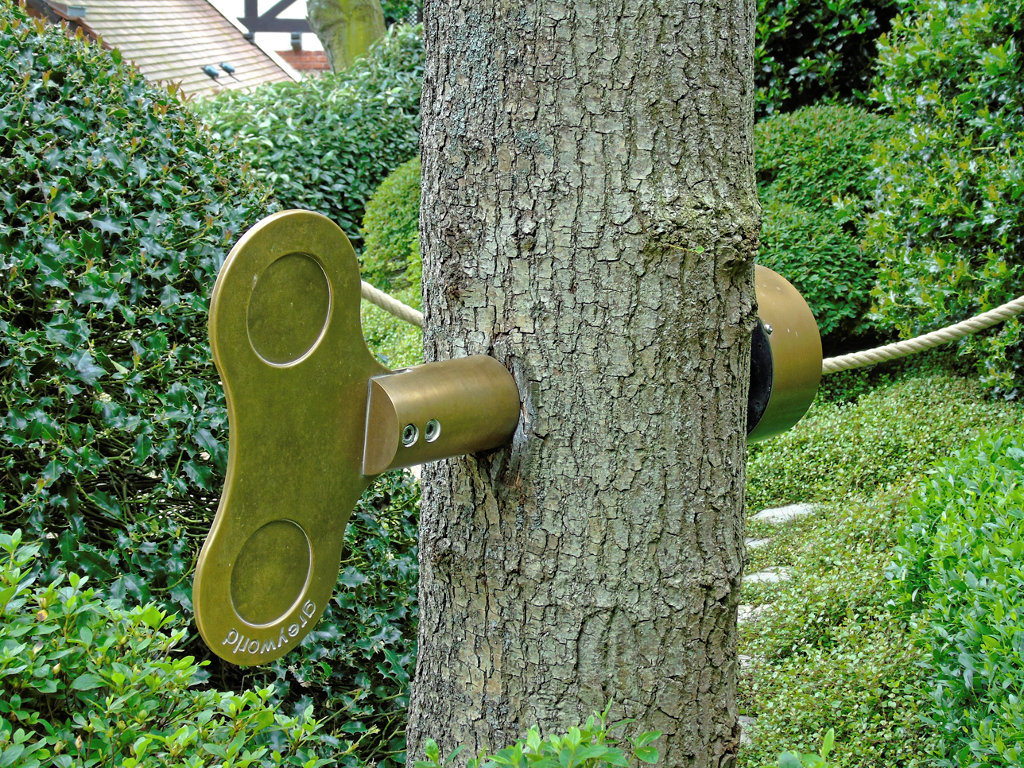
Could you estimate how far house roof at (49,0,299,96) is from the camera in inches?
533

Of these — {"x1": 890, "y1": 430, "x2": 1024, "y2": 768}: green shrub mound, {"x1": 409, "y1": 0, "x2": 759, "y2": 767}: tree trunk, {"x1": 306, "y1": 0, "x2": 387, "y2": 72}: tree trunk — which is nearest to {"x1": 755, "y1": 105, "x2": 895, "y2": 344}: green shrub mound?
{"x1": 890, "y1": 430, "x2": 1024, "y2": 768}: green shrub mound

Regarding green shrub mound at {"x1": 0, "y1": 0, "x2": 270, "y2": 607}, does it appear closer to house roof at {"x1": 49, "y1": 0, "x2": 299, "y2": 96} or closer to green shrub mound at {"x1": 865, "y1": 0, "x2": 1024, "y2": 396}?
green shrub mound at {"x1": 865, "y1": 0, "x2": 1024, "y2": 396}

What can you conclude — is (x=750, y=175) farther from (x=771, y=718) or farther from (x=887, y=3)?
(x=887, y=3)

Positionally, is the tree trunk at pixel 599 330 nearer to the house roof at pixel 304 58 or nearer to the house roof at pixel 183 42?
the house roof at pixel 183 42

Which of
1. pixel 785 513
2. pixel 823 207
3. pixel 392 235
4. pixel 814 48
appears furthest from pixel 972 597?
pixel 392 235

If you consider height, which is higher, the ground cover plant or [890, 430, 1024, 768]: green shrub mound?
[890, 430, 1024, 768]: green shrub mound

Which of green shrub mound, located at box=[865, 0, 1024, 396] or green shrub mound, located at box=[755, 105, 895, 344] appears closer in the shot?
green shrub mound, located at box=[865, 0, 1024, 396]

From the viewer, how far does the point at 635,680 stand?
1.40m

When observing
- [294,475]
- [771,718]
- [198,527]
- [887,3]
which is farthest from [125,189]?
[887,3]

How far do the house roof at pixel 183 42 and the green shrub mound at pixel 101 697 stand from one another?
38.7 ft

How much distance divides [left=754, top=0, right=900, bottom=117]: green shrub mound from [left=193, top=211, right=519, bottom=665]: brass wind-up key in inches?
264

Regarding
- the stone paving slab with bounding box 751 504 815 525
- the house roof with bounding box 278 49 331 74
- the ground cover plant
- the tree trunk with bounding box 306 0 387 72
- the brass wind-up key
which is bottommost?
the stone paving slab with bounding box 751 504 815 525

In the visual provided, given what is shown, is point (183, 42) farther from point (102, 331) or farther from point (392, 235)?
point (102, 331)

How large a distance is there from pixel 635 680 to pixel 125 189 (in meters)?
1.97
